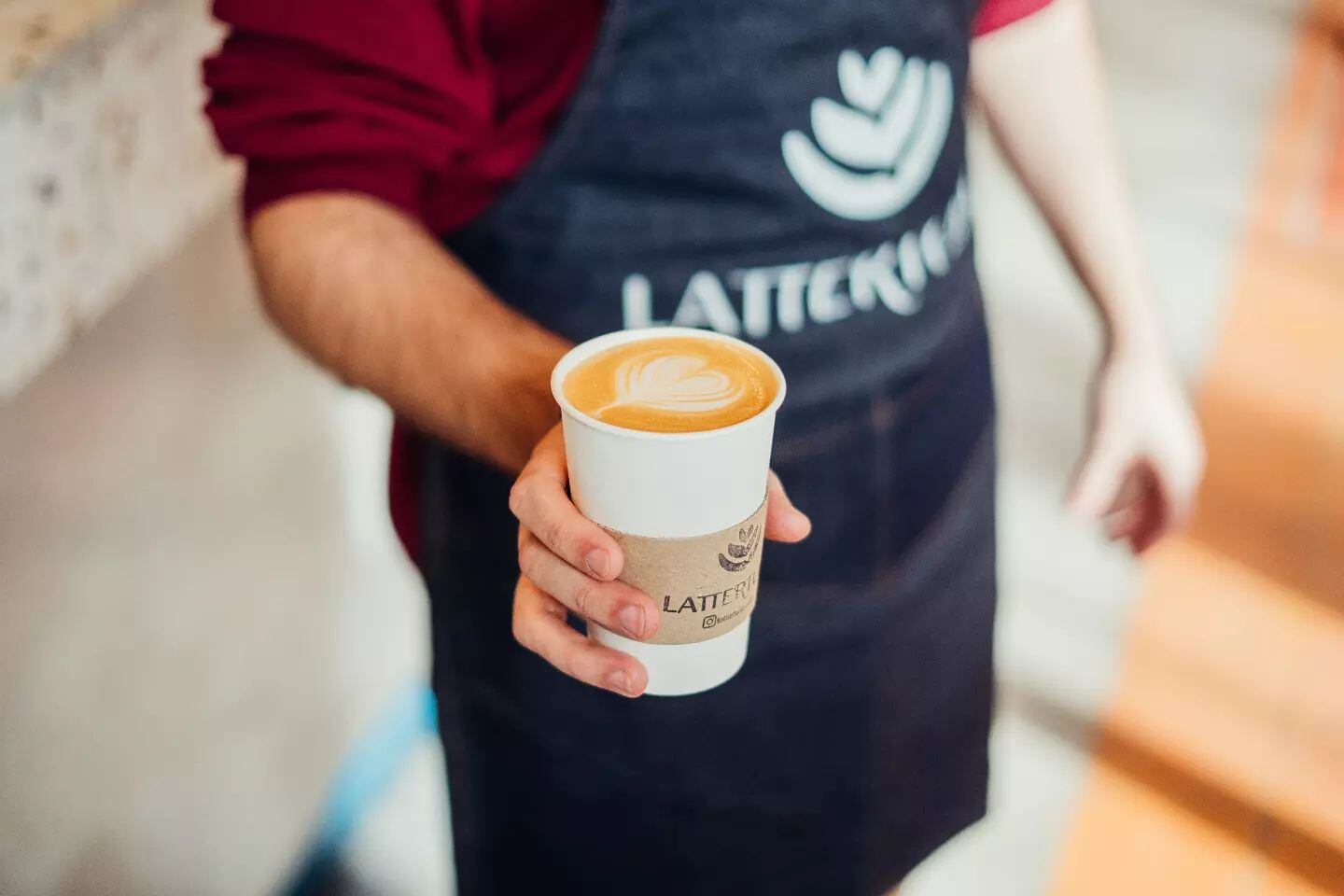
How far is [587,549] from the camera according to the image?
490 mm

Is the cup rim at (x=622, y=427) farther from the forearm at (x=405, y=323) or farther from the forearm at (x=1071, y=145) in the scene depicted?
the forearm at (x=1071, y=145)

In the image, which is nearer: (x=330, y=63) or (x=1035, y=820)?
(x=330, y=63)

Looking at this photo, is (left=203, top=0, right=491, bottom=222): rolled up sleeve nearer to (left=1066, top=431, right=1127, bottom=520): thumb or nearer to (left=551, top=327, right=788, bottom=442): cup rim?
(left=551, top=327, right=788, bottom=442): cup rim

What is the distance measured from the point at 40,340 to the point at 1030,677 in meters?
1.47

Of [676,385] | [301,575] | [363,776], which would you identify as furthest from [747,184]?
[363,776]

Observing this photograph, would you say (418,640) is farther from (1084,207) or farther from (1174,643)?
(1174,643)

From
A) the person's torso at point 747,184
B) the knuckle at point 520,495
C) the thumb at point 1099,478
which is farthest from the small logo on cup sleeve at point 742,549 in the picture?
the thumb at point 1099,478

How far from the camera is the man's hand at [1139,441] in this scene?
3.22 ft

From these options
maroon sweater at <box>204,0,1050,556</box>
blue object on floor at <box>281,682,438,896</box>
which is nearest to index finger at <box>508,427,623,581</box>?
maroon sweater at <box>204,0,1050,556</box>

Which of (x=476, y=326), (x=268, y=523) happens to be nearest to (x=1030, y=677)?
(x=268, y=523)

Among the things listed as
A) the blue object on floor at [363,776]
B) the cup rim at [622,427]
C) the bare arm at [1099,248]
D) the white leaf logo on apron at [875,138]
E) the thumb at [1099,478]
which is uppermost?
the white leaf logo on apron at [875,138]

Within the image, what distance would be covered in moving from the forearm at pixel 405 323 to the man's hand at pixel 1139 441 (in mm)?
603

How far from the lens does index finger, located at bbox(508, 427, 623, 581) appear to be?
0.49 meters

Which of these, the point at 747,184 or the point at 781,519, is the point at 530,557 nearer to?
the point at 781,519
